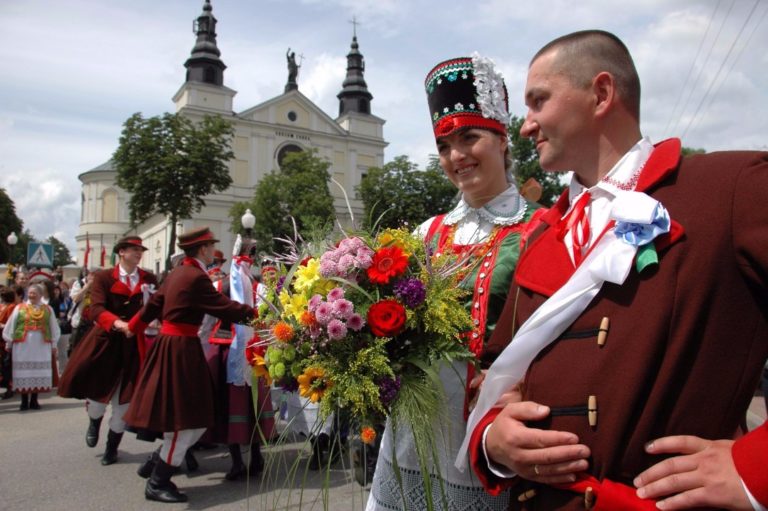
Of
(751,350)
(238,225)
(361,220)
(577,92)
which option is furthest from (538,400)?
(238,225)

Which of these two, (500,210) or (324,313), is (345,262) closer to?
(324,313)

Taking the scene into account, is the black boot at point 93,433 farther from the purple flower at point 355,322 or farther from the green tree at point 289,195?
the green tree at point 289,195

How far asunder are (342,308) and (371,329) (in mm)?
127

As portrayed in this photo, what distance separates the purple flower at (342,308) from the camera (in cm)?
179

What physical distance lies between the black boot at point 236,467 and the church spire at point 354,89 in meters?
64.3

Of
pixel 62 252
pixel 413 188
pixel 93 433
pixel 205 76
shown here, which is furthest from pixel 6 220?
pixel 62 252

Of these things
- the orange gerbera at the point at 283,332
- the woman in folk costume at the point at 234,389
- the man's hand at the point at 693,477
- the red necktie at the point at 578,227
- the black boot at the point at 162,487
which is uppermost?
the red necktie at the point at 578,227

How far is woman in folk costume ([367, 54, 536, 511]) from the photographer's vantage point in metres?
2.12

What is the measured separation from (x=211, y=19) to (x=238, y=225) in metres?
30.9

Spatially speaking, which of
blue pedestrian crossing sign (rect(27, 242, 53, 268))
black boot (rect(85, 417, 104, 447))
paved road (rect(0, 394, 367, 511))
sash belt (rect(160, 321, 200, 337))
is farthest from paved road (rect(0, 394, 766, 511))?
blue pedestrian crossing sign (rect(27, 242, 53, 268))

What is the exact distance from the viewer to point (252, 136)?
5931cm

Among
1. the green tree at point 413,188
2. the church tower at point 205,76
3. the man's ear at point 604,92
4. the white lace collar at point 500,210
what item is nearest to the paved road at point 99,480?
the white lace collar at point 500,210

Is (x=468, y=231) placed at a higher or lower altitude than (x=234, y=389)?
higher

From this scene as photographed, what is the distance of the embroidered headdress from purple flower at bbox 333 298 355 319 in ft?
3.36
